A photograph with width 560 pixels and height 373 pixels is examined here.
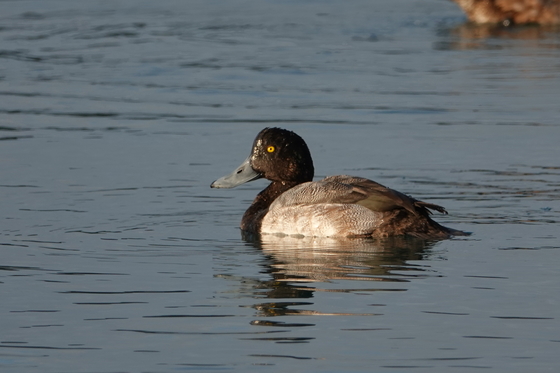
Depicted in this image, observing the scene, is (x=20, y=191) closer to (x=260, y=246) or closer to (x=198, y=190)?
(x=198, y=190)

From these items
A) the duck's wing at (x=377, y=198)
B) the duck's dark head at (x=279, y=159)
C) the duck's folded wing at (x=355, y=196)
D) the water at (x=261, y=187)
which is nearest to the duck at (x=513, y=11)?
the water at (x=261, y=187)

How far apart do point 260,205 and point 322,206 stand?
35.3 inches

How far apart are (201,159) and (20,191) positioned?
2.29 m

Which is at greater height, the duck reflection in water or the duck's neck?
the duck's neck

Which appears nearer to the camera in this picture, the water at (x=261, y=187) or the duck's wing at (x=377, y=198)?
the water at (x=261, y=187)

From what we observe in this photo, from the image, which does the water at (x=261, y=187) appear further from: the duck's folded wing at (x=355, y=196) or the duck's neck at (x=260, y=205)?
the duck's folded wing at (x=355, y=196)

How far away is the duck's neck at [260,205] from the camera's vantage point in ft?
33.3

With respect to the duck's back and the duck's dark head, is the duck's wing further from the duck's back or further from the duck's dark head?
the duck's dark head

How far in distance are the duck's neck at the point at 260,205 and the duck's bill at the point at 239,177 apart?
21 cm

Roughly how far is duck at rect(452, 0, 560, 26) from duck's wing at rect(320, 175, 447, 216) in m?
13.1

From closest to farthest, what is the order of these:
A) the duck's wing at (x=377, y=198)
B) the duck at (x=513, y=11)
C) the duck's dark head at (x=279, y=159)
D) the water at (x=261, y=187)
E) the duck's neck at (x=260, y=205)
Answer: the water at (x=261, y=187)
the duck's wing at (x=377, y=198)
the duck's neck at (x=260, y=205)
the duck's dark head at (x=279, y=159)
the duck at (x=513, y=11)

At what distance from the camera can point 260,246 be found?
31.5ft

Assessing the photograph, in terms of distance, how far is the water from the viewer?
6.70 metres

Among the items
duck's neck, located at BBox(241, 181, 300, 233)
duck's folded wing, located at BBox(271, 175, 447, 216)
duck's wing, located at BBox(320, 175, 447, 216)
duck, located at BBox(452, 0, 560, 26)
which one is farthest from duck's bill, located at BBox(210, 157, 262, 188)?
duck, located at BBox(452, 0, 560, 26)
